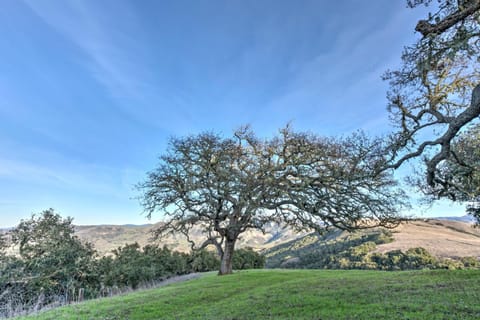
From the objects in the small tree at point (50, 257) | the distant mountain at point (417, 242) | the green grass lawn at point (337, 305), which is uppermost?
the small tree at point (50, 257)

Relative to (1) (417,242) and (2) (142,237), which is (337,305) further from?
(2) (142,237)

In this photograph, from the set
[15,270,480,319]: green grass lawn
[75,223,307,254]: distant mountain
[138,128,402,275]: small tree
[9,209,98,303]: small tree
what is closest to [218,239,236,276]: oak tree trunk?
[138,128,402,275]: small tree

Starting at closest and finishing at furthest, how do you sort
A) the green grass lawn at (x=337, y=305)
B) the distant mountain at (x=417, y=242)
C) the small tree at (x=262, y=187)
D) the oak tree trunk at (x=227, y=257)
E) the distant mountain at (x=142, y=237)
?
the green grass lawn at (x=337, y=305), the small tree at (x=262, y=187), the oak tree trunk at (x=227, y=257), the distant mountain at (x=142, y=237), the distant mountain at (x=417, y=242)

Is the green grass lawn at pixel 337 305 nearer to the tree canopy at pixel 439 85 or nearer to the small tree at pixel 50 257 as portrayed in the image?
the tree canopy at pixel 439 85

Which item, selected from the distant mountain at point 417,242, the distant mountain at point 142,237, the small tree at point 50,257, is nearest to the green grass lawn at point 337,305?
the distant mountain at point 142,237

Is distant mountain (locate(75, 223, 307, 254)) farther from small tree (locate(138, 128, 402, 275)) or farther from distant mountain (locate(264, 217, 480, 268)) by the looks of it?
distant mountain (locate(264, 217, 480, 268))

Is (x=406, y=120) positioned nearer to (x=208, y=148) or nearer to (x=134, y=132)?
(x=208, y=148)

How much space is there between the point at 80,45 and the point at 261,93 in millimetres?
11576

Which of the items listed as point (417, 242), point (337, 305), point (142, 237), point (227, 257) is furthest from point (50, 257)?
point (142, 237)

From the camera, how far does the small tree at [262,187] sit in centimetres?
1338

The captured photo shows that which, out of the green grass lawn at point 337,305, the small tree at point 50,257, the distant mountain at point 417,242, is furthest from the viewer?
the distant mountain at point 417,242

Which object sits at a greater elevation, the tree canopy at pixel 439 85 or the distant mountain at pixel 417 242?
the tree canopy at pixel 439 85

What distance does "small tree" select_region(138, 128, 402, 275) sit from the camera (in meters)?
13.4

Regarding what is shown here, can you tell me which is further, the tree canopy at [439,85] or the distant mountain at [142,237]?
the distant mountain at [142,237]
